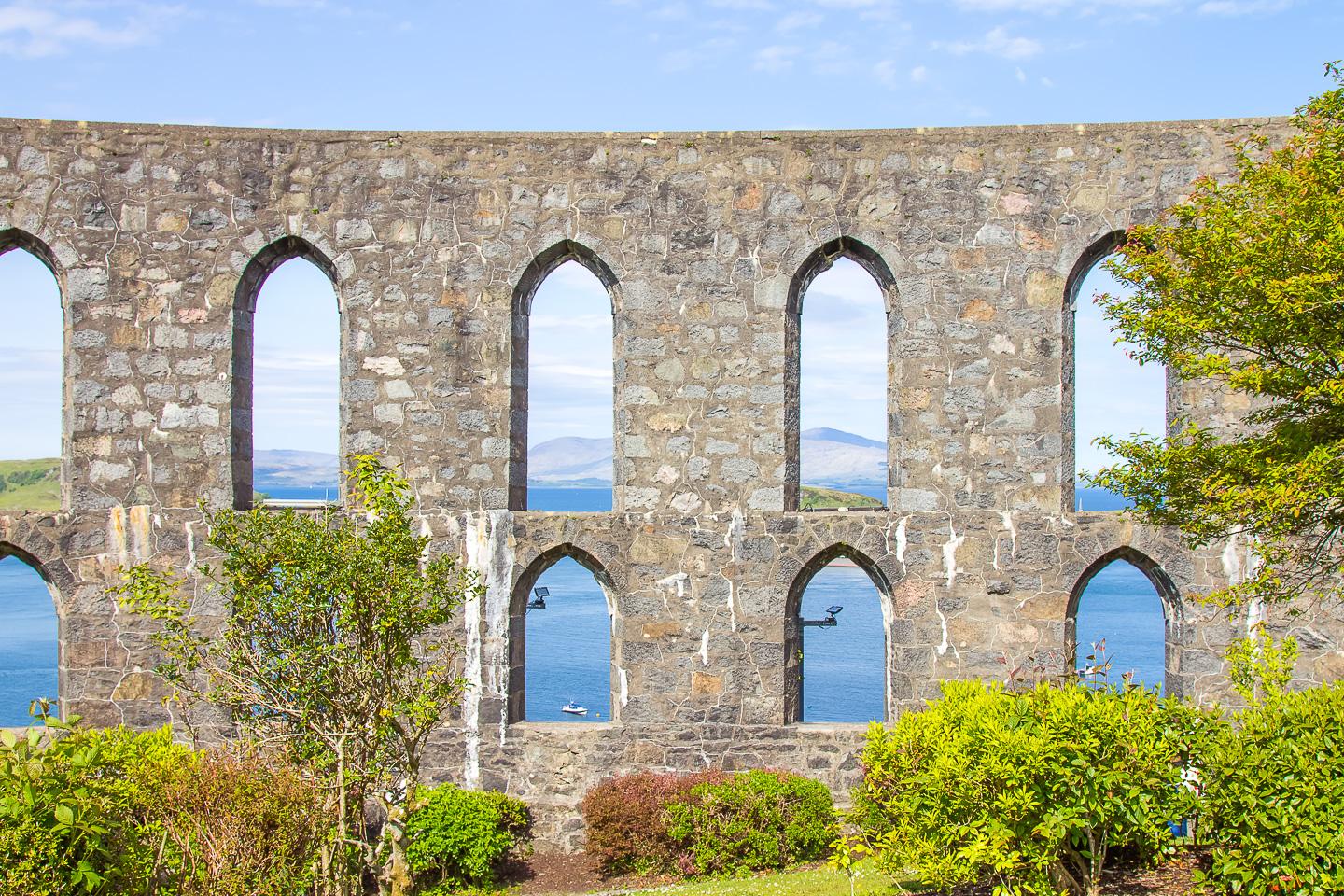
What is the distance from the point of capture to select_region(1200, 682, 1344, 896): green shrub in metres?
7.38

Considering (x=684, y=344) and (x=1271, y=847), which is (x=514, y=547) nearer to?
(x=684, y=344)

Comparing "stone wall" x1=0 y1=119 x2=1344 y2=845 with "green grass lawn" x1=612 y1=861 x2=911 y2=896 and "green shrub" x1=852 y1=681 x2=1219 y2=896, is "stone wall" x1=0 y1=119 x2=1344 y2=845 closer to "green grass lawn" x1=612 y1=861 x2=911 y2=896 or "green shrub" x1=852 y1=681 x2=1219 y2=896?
"green grass lawn" x1=612 y1=861 x2=911 y2=896

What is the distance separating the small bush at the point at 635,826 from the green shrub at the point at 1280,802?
16.3 ft

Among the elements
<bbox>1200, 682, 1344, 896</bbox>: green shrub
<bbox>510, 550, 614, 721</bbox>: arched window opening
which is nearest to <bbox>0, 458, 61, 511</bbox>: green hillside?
<bbox>510, 550, 614, 721</bbox>: arched window opening

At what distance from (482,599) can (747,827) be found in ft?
11.1

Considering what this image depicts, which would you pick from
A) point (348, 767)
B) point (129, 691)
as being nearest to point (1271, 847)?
point (348, 767)

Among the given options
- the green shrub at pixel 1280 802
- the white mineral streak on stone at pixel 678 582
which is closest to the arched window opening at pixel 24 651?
the white mineral streak on stone at pixel 678 582

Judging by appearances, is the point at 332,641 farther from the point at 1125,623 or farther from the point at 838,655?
the point at 1125,623

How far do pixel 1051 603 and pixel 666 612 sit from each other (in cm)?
374

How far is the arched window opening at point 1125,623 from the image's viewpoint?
41.2 feet

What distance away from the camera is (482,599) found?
41.5ft

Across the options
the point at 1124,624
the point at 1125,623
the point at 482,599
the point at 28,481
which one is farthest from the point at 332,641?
the point at 28,481

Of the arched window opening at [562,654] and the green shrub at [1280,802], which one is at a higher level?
the green shrub at [1280,802]

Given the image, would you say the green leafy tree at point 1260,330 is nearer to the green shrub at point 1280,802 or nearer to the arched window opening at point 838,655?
the green shrub at point 1280,802
